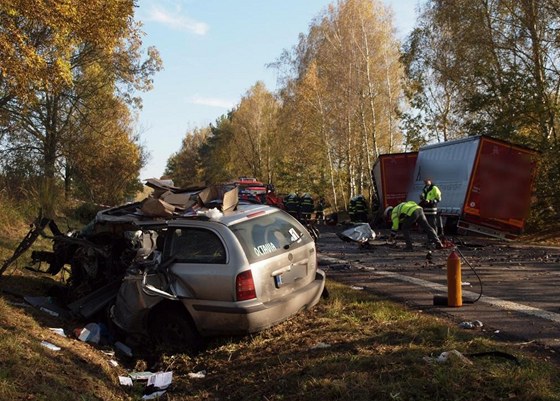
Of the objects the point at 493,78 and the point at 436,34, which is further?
the point at 436,34

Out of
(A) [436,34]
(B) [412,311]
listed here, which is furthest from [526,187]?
(A) [436,34]

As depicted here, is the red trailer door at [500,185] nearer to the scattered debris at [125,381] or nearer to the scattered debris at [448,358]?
the scattered debris at [448,358]

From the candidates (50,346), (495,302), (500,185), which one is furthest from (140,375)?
(500,185)

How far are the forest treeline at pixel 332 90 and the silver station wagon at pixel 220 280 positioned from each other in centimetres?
577

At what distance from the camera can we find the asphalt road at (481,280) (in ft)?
20.0

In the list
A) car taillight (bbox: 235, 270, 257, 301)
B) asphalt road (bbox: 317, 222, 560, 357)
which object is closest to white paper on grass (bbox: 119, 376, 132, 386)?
car taillight (bbox: 235, 270, 257, 301)

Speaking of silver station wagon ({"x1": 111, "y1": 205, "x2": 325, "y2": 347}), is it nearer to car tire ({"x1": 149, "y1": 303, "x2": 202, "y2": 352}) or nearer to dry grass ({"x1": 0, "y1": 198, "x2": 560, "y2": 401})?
car tire ({"x1": 149, "y1": 303, "x2": 202, "y2": 352})

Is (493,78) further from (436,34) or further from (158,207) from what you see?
(158,207)

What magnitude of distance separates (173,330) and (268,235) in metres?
1.56

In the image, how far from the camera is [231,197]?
269 inches

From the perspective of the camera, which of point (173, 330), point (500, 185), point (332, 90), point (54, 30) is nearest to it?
point (173, 330)

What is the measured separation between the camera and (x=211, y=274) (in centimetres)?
583

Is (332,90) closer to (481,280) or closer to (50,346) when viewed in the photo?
(481,280)

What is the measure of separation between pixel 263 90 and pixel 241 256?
2336 inches
